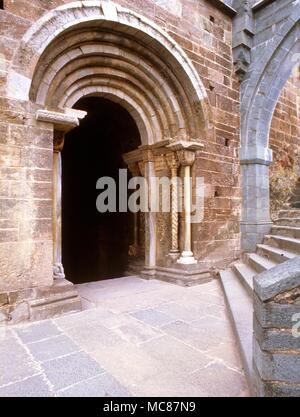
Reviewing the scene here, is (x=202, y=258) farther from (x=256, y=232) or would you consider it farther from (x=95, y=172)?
(x=95, y=172)

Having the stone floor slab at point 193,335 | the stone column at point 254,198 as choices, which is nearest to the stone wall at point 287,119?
the stone column at point 254,198

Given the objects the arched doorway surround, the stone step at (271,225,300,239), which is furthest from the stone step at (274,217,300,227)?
the arched doorway surround

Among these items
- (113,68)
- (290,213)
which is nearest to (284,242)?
(290,213)

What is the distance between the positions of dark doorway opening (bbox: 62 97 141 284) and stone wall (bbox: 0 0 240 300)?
1.46 metres

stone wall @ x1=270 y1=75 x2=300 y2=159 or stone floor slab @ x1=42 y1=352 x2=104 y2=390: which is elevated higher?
stone wall @ x1=270 y1=75 x2=300 y2=159

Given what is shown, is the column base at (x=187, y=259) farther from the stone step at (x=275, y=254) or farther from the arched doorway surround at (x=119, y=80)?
the stone step at (x=275, y=254)

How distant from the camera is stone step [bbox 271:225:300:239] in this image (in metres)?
3.92

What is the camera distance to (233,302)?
2928 millimetres

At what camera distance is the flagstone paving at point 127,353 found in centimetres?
162

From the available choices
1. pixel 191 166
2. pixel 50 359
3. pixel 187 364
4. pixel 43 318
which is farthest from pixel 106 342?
pixel 191 166

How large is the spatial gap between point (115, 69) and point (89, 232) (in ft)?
14.4

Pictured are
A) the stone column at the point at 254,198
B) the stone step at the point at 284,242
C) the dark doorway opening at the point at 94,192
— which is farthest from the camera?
the dark doorway opening at the point at 94,192

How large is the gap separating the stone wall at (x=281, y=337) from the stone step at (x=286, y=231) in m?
2.86

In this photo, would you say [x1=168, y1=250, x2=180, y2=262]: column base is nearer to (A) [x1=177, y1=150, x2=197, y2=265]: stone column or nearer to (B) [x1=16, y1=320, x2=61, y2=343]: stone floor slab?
(A) [x1=177, y1=150, x2=197, y2=265]: stone column
